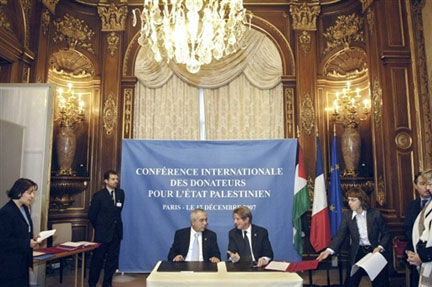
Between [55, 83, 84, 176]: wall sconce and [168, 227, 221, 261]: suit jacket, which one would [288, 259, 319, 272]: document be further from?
[55, 83, 84, 176]: wall sconce

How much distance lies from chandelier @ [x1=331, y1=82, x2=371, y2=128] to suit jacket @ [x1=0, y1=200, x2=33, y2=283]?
544 cm

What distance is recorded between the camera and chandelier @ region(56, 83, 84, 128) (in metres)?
6.62

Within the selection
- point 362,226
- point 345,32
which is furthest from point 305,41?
point 362,226

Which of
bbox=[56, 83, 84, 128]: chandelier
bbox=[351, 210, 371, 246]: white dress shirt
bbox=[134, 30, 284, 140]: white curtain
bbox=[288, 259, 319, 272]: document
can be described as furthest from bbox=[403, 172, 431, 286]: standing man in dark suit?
bbox=[56, 83, 84, 128]: chandelier

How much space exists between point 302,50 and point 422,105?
2361mm

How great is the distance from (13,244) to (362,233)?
10.9 feet

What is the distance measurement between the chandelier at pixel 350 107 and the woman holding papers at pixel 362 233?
3062 mm

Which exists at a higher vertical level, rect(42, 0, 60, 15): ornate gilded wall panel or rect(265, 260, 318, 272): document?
rect(42, 0, 60, 15): ornate gilded wall panel

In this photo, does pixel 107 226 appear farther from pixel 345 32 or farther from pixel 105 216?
pixel 345 32

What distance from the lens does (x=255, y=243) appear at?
12.3 feet

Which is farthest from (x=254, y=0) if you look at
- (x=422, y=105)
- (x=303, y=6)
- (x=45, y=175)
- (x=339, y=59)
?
(x=45, y=175)

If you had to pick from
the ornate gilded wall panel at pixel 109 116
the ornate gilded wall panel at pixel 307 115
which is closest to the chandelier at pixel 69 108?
the ornate gilded wall panel at pixel 109 116

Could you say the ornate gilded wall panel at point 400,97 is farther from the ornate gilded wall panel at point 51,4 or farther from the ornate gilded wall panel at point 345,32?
the ornate gilded wall panel at point 51,4

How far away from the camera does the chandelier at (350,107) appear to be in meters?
6.71
